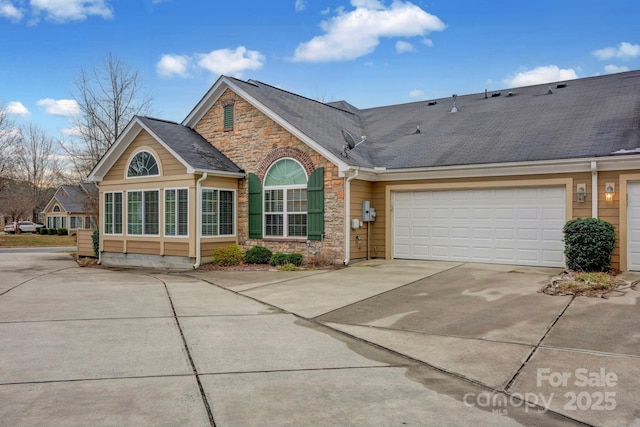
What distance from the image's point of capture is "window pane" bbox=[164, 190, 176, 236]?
14.5 m

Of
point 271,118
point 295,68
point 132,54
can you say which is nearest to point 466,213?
point 271,118

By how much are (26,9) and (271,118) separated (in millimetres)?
11045

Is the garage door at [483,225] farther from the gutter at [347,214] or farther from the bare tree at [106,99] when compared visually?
the bare tree at [106,99]

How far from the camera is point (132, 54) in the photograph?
2131cm

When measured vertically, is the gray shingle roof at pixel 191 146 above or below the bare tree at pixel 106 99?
below

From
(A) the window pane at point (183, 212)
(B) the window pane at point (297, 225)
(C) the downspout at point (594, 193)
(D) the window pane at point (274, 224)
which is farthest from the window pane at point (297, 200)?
(C) the downspout at point (594, 193)

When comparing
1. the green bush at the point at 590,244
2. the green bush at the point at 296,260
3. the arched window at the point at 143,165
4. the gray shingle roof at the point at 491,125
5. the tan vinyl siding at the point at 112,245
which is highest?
the gray shingle roof at the point at 491,125

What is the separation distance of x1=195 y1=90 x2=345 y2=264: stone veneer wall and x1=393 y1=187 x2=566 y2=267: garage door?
194cm

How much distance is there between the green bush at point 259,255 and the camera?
14094mm

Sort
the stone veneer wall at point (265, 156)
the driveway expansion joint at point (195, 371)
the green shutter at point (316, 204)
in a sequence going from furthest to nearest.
Result: the green shutter at point (316, 204)
the stone veneer wall at point (265, 156)
the driveway expansion joint at point (195, 371)

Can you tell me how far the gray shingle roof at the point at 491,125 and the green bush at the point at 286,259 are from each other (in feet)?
9.93

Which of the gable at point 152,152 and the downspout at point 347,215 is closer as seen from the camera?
the downspout at point 347,215

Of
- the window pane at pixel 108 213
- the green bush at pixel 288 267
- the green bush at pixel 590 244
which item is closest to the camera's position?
the green bush at pixel 590 244

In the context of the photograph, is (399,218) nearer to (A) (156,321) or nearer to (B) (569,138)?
(B) (569,138)
